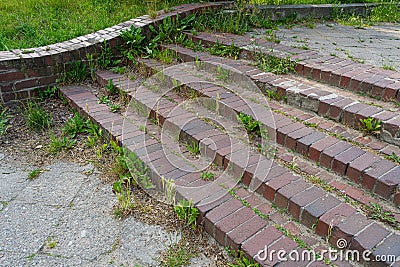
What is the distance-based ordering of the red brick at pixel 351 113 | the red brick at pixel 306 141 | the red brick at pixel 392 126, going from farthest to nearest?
the red brick at pixel 351 113, the red brick at pixel 306 141, the red brick at pixel 392 126

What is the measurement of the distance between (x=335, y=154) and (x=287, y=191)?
1.34 ft

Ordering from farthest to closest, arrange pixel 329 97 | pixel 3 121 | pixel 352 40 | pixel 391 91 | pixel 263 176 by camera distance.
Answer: pixel 352 40, pixel 3 121, pixel 329 97, pixel 391 91, pixel 263 176

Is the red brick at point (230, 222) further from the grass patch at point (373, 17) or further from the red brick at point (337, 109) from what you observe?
the grass patch at point (373, 17)

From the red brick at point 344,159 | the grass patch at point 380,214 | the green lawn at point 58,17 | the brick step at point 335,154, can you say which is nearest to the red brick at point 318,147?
the brick step at point 335,154

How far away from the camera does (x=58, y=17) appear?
4.59m

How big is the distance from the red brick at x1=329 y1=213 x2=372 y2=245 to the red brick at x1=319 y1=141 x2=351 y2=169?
417 millimetres

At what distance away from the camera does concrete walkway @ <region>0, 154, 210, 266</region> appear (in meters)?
1.96

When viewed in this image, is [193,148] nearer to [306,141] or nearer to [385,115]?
[306,141]

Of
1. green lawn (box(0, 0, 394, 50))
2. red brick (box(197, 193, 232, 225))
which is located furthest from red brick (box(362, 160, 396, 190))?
green lawn (box(0, 0, 394, 50))

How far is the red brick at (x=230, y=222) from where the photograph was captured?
6.35 ft

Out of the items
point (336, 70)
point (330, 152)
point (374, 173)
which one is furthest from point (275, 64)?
point (374, 173)

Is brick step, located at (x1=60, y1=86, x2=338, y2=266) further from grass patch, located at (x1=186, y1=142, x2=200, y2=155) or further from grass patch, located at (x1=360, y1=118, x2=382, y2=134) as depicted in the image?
grass patch, located at (x1=360, y1=118, x2=382, y2=134)

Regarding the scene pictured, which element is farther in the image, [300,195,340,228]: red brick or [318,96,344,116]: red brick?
[318,96,344,116]: red brick

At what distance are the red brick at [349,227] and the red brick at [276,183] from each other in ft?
1.32
